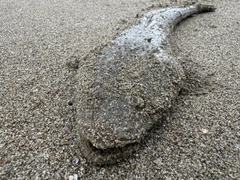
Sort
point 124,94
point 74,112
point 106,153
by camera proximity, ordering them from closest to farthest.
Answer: point 106,153 < point 124,94 < point 74,112

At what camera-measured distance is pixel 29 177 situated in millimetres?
1495

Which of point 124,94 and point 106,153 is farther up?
point 124,94

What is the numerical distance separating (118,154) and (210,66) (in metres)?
1.89

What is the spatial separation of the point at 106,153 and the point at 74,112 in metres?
0.66

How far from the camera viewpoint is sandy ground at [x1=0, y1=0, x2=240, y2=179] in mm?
1556

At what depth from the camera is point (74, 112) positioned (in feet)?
6.61

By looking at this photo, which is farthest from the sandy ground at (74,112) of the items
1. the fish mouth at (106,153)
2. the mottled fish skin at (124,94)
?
the mottled fish skin at (124,94)

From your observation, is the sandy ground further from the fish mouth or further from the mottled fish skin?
the mottled fish skin

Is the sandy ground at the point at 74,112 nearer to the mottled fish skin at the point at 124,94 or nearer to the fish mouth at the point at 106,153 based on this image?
the fish mouth at the point at 106,153

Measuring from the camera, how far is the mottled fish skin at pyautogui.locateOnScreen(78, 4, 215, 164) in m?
1.58

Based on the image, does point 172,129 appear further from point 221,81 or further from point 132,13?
point 132,13

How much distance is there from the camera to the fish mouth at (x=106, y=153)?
157 cm

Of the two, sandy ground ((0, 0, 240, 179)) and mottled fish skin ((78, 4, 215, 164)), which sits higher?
mottled fish skin ((78, 4, 215, 164))

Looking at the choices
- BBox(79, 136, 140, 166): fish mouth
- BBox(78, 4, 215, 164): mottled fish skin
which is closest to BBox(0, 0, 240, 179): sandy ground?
BBox(79, 136, 140, 166): fish mouth
